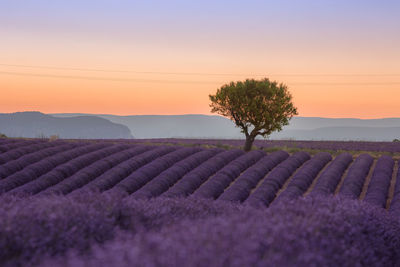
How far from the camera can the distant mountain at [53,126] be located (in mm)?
139750

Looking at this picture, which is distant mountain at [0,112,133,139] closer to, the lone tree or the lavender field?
the lone tree

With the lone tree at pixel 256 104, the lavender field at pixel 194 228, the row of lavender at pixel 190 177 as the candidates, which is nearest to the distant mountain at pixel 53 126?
the lone tree at pixel 256 104

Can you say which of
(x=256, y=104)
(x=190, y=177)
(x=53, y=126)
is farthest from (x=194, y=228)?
(x=53, y=126)

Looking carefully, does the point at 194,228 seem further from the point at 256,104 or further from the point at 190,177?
the point at 256,104

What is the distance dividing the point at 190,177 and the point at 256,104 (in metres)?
11.8

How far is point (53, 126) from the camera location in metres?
146

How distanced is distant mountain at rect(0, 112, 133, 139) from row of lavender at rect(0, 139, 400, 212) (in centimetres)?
11629

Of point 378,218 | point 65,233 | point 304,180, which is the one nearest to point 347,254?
point 378,218

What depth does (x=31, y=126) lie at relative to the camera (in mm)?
143500

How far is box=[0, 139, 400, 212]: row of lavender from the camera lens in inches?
563

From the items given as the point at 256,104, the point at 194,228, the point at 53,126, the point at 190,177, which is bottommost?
the point at 190,177

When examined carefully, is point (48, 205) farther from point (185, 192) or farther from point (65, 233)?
point (185, 192)

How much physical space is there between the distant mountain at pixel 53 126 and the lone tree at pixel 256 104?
4374 inches

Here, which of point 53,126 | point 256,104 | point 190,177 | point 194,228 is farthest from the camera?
point 53,126
